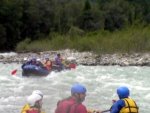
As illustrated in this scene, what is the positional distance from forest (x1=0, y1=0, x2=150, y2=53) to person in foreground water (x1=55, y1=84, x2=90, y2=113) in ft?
75.8

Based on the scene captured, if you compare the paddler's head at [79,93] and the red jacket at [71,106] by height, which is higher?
the paddler's head at [79,93]

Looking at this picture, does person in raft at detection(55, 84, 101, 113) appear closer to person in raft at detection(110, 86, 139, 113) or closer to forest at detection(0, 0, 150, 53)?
person in raft at detection(110, 86, 139, 113)

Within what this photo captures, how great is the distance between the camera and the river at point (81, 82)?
9930 mm

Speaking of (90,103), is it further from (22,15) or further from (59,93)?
(22,15)

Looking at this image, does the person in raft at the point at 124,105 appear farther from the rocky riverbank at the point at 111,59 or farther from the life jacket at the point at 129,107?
the rocky riverbank at the point at 111,59

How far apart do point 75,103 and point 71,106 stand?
7 centimetres

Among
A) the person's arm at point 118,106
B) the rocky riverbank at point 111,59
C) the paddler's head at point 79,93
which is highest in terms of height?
the paddler's head at point 79,93

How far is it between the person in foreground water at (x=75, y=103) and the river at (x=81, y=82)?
4831 mm

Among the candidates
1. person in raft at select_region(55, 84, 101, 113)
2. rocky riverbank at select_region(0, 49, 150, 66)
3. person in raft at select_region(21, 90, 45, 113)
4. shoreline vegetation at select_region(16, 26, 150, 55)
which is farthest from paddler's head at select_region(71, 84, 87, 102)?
shoreline vegetation at select_region(16, 26, 150, 55)

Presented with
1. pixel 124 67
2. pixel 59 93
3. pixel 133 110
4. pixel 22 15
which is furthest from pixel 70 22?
pixel 133 110

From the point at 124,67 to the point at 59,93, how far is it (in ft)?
29.1

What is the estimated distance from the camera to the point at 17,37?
41.0 meters

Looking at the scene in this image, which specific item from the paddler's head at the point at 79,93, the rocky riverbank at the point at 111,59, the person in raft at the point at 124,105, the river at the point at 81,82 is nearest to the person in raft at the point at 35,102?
the paddler's head at the point at 79,93

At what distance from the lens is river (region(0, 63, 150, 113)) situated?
391 inches
